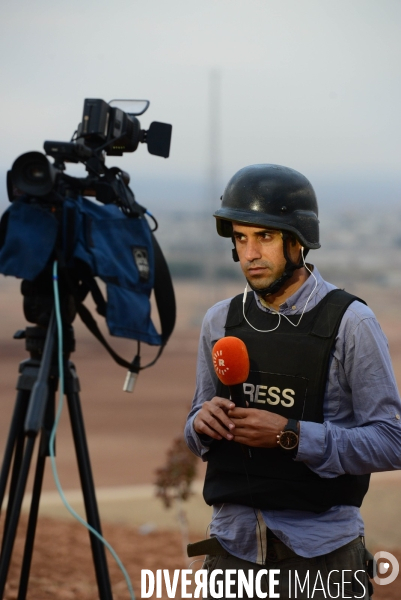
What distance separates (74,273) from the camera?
335 centimetres

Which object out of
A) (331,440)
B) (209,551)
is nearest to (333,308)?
(331,440)

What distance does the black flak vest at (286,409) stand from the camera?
2.69 m

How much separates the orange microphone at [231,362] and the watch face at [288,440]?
0.65 feet

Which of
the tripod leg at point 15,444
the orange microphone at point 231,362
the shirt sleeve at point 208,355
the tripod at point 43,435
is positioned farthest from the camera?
the tripod leg at point 15,444

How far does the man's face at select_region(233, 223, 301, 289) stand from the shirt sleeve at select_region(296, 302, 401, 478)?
0.29 meters

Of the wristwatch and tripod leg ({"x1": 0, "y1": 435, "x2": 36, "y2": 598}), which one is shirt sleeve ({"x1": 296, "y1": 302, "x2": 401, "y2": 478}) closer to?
the wristwatch

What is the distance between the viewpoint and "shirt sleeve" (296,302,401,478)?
260cm

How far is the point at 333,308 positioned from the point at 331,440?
43cm

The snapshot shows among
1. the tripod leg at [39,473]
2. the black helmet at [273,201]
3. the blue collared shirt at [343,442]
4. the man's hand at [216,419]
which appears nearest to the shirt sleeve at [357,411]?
the blue collared shirt at [343,442]

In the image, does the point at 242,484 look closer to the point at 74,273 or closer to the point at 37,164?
the point at 74,273

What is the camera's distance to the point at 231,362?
2.54 m

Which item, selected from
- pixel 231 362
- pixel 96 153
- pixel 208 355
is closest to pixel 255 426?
pixel 231 362

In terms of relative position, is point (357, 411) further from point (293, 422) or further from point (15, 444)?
point (15, 444)

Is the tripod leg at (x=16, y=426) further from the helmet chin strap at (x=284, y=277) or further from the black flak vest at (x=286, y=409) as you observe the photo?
the helmet chin strap at (x=284, y=277)
